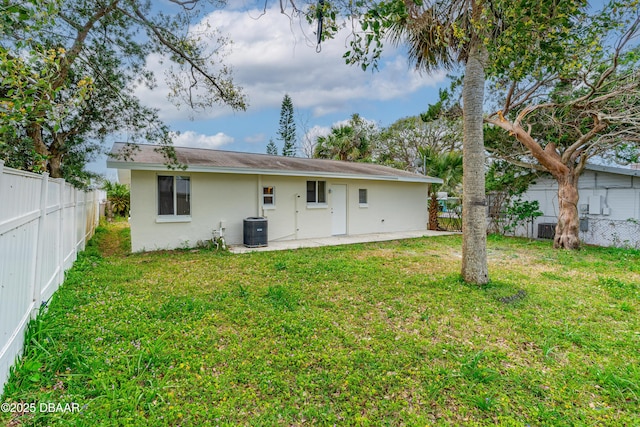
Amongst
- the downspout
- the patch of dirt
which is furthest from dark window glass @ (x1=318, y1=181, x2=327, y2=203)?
the patch of dirt

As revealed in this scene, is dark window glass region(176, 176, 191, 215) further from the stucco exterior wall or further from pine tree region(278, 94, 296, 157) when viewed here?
pine tree region(278, 94, 296, 157)

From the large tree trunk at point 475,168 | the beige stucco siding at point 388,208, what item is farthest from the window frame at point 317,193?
the large tree trunk at point 475,168

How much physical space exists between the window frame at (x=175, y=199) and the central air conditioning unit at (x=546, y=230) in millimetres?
12991

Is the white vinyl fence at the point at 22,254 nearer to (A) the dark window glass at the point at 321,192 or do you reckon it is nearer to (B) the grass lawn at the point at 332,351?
(B) the grass lawn at the point at 332,351

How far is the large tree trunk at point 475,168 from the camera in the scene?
5.37m

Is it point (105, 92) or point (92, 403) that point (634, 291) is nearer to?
point (92, 403)

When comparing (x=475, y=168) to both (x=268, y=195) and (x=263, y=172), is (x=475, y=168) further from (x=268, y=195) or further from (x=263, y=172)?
(x=268, y=195)

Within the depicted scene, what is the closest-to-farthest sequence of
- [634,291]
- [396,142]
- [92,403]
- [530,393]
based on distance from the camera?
[92,403], [530,393], [634,291], [396,142]

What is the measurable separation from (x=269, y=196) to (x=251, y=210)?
0.81 metres

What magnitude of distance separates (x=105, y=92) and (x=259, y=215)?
204 inches

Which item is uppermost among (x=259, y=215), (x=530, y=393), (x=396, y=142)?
(x=396, y=142)

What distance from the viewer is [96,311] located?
159 inches

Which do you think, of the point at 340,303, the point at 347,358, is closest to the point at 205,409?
the point at 347,358

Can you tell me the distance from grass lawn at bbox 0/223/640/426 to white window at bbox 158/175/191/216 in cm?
304
